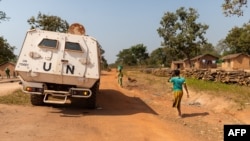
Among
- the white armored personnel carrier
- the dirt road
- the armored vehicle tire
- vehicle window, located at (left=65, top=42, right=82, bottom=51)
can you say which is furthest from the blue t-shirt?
the armored vehicle tire

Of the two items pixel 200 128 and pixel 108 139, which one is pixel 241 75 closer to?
pixel 200 128

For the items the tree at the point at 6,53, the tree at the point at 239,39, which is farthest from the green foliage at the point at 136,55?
the tree at the point at 6,53

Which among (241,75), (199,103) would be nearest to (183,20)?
(241,75)

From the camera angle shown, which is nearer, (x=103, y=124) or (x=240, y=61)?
(x=103, y=124)

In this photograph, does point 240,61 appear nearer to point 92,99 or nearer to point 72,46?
point 92,99

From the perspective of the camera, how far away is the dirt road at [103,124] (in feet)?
25.3

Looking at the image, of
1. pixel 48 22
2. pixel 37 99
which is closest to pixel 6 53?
pixel 48 22

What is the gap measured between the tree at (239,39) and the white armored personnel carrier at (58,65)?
59.1 m

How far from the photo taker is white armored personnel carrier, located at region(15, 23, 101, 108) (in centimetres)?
1069

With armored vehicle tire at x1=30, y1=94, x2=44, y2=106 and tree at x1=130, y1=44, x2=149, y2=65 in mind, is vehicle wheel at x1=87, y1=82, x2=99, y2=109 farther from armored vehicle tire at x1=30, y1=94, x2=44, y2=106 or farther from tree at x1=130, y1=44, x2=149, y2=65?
tree at x1=130, y1=44, x2=149, y2=65

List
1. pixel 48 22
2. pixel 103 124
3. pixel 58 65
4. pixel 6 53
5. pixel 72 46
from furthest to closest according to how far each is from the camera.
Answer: pixel 6 53, pixel 48 22, pixel 72 46, pixel 58 65, pixel 103 124

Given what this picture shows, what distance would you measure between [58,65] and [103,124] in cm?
276

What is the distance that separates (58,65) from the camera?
10.8 meters

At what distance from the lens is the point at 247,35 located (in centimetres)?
6512
